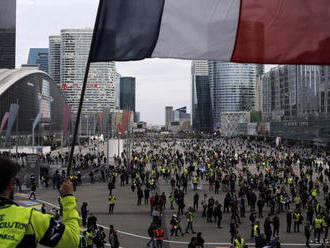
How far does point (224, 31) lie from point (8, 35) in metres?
198

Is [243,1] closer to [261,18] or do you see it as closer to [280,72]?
[261,18]

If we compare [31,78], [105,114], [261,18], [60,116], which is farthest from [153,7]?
[60,116]

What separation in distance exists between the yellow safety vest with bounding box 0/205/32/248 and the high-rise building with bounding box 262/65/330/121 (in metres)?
64.1

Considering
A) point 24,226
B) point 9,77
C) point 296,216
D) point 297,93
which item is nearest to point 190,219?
point 296,216

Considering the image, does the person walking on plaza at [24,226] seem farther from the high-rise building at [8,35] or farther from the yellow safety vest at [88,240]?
the high-rise building at [8,35]

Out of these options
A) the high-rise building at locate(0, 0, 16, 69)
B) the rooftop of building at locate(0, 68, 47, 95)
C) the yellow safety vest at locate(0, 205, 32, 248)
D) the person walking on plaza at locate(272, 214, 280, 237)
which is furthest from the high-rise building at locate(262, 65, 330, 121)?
the high-rise building at locate(0, 0, 16, 69)

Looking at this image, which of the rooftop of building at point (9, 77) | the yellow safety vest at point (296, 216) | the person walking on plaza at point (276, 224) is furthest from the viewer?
the rooftop of building at point (9, 77)

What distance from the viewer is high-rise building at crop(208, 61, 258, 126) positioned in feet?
591

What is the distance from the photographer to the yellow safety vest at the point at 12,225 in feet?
7.05

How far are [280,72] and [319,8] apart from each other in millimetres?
101519

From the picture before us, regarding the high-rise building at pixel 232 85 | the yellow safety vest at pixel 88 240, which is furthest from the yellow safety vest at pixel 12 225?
the high-rise building at pixel 232 85

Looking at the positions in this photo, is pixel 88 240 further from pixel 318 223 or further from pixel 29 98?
pixel 29 98

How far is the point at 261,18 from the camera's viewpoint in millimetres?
5078

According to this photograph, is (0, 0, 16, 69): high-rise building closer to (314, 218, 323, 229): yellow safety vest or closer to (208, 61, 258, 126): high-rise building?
(208, 61, 258, 126): high-rise building
